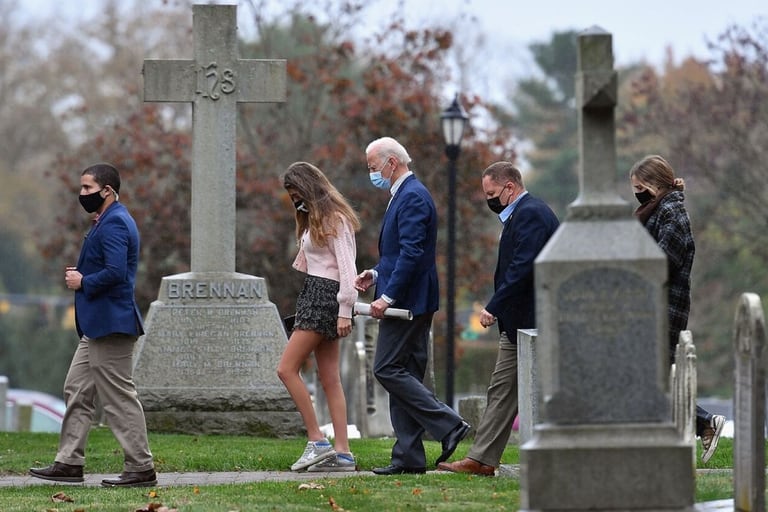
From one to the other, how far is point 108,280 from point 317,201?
1639 mm

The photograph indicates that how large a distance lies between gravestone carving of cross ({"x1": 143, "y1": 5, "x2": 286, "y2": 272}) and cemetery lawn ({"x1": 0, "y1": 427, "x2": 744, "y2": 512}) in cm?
247

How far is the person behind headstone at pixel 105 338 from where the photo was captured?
939cm

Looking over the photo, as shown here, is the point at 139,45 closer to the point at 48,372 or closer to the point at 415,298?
the point at 48,372

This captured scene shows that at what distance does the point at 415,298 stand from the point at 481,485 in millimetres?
1469

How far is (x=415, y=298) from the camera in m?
9.98

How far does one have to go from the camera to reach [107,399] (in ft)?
31.0

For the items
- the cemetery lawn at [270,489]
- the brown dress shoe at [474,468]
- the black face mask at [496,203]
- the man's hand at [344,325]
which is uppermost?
the black face mask at [496,203]

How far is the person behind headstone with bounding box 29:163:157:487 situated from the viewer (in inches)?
370

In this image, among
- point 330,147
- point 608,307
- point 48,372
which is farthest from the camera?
point 48,372

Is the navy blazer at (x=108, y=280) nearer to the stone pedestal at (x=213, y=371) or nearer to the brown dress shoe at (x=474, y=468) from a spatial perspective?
the brown dress shoe at (x=474, y=468)

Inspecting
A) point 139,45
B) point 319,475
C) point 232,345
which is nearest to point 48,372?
point 139,45

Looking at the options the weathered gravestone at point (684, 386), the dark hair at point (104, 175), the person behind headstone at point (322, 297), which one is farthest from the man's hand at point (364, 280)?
the weathered gravestone at point (684, 386)

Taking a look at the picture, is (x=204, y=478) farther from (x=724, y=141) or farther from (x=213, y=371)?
(x=724, y=141)

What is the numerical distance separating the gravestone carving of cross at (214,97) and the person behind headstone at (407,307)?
408 cm
